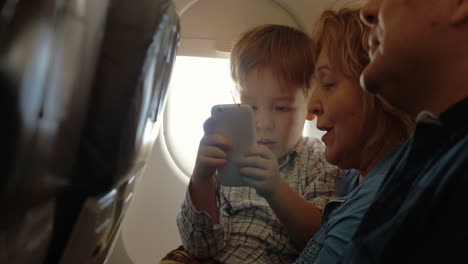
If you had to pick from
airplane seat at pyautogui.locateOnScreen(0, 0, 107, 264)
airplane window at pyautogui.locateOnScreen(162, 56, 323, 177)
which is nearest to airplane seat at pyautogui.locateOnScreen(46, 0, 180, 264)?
airplane seat at pyautogui.locateOnScreen(0, 0, 107, 264)

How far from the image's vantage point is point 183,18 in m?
1.29

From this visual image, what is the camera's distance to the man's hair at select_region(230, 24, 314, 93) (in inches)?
42.6

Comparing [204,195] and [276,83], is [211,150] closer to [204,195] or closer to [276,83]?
[204,195]

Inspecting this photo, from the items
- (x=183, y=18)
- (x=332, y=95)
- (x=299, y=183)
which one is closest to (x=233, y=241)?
(x=299, y=183)

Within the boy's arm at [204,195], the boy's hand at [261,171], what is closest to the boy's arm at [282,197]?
the boy's hand at [261,171]

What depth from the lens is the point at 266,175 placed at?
825 mm

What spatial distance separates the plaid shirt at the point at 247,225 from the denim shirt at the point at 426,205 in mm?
536

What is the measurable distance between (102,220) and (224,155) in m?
0.54

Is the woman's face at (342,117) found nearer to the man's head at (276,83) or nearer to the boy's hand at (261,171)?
the boy's hand at (261,171)

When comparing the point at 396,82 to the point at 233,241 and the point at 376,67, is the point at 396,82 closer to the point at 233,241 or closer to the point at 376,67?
the point at 376,67

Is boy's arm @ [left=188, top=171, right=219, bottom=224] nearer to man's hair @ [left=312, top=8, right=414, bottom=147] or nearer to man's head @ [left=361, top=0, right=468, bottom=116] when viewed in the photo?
man's hair @ [left=312, top=8, right=414, bottom=147]

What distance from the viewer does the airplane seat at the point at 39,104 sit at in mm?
215

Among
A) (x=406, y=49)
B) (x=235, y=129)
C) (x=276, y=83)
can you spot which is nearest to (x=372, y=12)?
(x=406, y=49)

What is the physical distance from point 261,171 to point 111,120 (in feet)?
1.89
